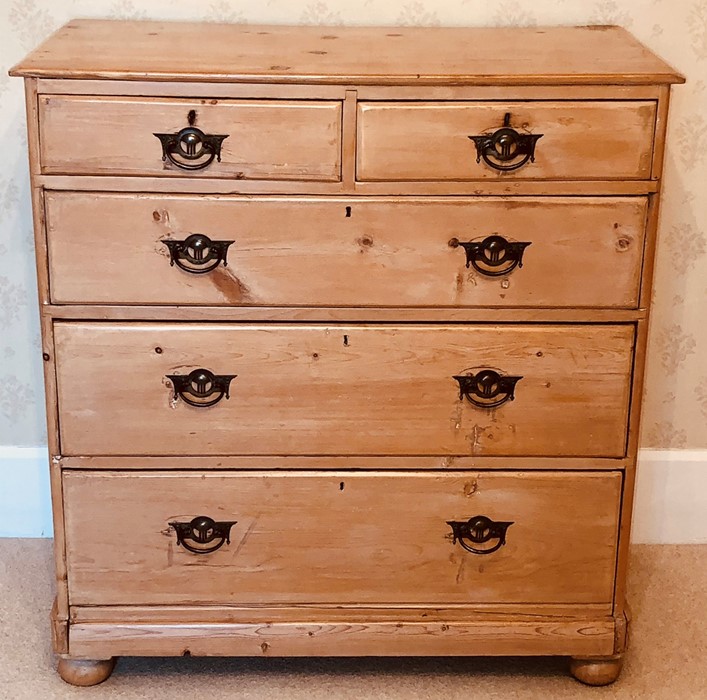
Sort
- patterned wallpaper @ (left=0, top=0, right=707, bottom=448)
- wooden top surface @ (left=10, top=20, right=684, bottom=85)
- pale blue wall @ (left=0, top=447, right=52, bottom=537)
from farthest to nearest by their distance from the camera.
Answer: pale blue wall @ (left=0, top=447, right=52, bottom=537)
patterned wallpaper @ (left=0, top=0, right=707, bottom=448)
wooden top surface @ (left=10, top=20, right=684, bottom=85)

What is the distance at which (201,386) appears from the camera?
185cm

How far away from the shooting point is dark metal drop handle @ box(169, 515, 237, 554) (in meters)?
1.91

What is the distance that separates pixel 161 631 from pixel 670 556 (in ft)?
3.81

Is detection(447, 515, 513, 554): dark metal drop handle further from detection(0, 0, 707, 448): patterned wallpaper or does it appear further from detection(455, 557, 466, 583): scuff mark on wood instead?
detection(0, 0, 707, 448): patterned wallpaper

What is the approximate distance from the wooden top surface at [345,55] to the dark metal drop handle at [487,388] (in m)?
0.48

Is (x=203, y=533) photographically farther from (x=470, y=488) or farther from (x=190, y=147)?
(x=190, y=147)

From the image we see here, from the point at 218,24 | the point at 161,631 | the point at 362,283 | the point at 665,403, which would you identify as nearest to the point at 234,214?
the point at 362,283

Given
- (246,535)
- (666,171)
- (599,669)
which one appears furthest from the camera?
(666,171)

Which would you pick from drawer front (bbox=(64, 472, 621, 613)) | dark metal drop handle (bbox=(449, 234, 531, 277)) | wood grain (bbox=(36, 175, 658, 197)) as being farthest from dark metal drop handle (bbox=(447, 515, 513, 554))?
wood grain (bbox=(36, 175, 658, 197))

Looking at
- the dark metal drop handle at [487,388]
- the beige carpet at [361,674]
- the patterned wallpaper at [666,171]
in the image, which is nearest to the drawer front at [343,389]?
the dark metal drop handle at [487,388]

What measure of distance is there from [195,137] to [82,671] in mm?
989

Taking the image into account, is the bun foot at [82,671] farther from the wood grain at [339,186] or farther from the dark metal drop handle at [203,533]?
the wood grain at [339,186]

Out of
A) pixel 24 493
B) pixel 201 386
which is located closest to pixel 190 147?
pixel 201 386

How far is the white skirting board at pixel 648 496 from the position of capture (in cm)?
245
